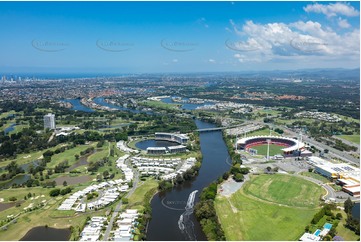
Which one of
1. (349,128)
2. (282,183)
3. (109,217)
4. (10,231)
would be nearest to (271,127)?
(349,128)

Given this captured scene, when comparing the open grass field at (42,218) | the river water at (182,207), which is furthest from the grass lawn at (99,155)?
the river water at (182,207)

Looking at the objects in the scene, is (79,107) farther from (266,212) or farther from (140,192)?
(266,212)

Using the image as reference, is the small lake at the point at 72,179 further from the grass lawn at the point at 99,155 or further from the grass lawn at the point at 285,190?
the grass lawn at the point at 285,190

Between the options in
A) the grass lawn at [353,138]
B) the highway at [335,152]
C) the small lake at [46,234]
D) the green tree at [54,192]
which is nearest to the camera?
the small lake at [46,234]

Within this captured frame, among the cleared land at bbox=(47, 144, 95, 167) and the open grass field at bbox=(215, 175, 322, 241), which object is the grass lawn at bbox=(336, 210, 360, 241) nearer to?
the open grass field at bbox=(215, 175, 322, 241)

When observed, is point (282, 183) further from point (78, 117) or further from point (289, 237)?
point (78, 117)

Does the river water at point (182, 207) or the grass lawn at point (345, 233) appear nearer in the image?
the grass lawn at point (345, 233)

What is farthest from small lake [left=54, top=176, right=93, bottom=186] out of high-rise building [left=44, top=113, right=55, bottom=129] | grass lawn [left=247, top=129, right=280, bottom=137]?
grass lawn [left=247, top=129, right=280, bottom=137]
